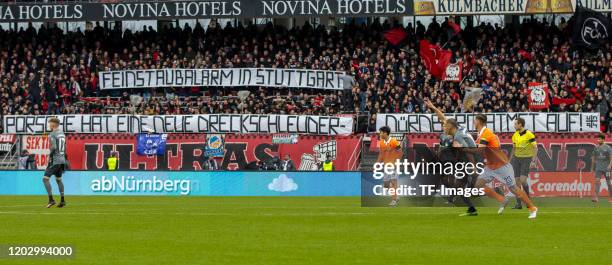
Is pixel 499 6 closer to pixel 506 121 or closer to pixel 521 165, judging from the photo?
pixel 506 121

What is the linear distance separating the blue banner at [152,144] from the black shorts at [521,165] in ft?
74.6

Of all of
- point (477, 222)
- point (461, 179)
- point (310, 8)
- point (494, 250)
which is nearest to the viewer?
point (494, 250)

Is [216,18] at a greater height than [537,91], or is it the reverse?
[216,18]

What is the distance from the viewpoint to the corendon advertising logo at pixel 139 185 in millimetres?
39938

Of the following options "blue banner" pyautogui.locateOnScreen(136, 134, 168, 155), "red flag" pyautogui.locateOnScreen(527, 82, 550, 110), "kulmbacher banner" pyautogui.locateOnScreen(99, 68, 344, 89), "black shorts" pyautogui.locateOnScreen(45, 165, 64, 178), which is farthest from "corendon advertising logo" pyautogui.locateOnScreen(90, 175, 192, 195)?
"red flag" pyautogui.locateOnScreen(527, 82, 550, 110)

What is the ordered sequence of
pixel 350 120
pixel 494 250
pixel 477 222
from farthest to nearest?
pixel 350 120, pixel 477 222, pixel 494 250

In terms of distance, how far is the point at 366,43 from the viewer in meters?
53.0

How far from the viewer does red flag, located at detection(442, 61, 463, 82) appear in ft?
161

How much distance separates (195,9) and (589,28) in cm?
1678

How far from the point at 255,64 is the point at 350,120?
26.2 feet

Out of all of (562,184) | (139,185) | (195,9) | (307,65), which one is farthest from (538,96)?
(562,184)

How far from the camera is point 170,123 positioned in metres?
48.5

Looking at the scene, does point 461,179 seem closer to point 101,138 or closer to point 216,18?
point 101,138

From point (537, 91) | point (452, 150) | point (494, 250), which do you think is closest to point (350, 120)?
point (537, 91)
